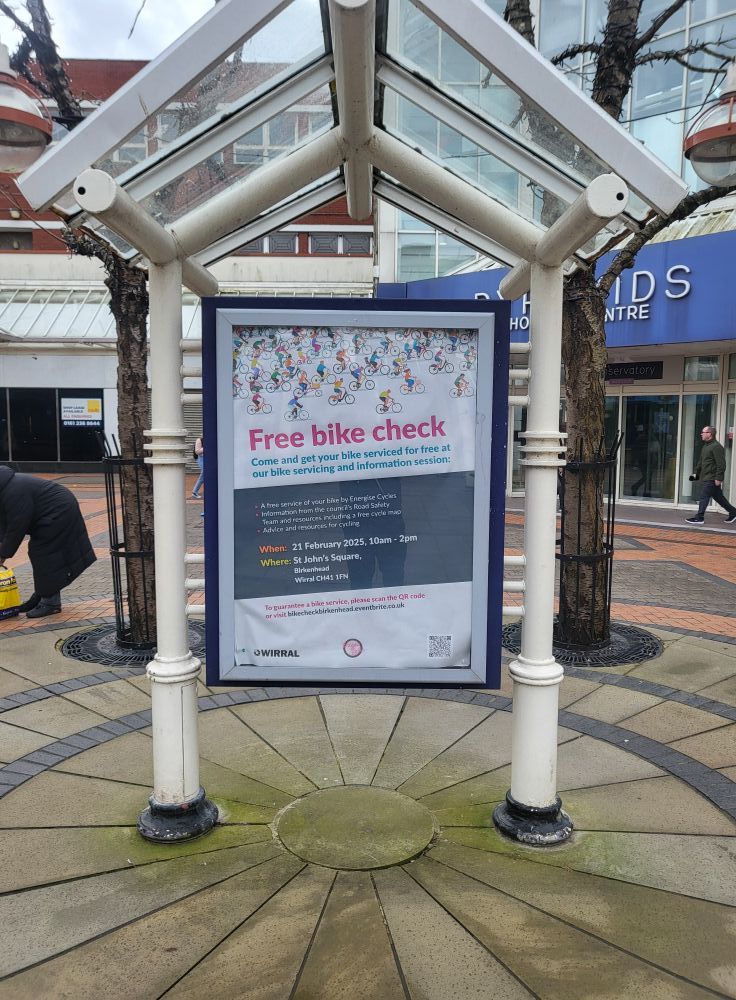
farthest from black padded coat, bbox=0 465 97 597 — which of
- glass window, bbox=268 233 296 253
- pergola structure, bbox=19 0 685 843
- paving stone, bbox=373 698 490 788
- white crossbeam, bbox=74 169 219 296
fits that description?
glass window, bbox=268 233 296 253

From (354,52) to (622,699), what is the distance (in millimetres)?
4188

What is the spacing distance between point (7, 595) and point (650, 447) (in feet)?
45.5

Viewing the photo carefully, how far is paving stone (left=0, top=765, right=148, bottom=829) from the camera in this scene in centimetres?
353

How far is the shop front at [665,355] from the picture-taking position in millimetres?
13195

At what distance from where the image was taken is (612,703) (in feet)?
16.5

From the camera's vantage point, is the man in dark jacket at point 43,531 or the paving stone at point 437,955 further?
the man in dark jacket at point 43,531

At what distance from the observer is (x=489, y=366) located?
3.21 m

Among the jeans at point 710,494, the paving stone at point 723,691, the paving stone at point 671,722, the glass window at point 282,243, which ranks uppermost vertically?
the glass window at point 282,243

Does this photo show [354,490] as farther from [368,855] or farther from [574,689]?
[574,689]

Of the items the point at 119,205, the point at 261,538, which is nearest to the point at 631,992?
the point at 261,538

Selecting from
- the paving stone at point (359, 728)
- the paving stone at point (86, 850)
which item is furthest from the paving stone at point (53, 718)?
the paving stone at point (359, 728)

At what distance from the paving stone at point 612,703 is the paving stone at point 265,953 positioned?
2.42 metres

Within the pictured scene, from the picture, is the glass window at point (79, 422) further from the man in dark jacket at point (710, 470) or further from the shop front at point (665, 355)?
the man in dark jacket at point (710, 470)

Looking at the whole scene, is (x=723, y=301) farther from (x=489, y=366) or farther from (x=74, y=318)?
(x=74, y=318)
